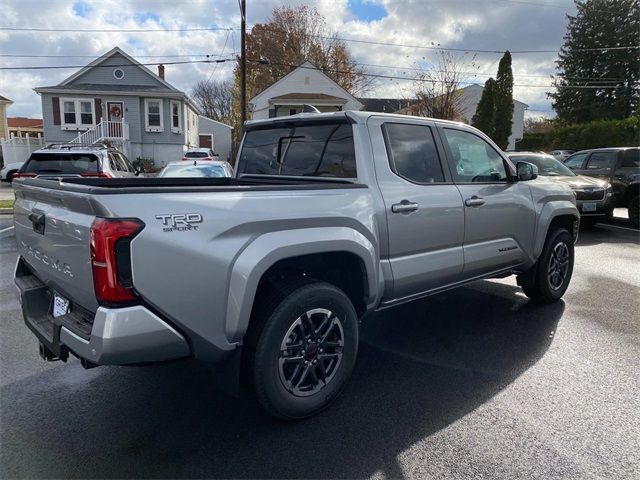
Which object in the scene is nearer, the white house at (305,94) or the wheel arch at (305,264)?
the wheel arch at (305,264)

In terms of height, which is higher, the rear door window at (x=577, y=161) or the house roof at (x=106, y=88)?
the house roof at (x=106, y=88)

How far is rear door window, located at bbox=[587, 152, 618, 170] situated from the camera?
39.0 feet

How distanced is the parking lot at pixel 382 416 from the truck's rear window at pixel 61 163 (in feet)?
19.6

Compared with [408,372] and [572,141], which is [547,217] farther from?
[572,141]

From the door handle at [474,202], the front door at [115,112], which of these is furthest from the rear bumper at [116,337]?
the front door at [115,112]

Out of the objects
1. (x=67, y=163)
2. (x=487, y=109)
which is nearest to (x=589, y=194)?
(x=67, y=163)

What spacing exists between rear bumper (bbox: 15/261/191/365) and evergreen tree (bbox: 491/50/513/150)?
27.5 meters

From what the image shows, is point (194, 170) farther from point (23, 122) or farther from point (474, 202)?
point (23, 122)

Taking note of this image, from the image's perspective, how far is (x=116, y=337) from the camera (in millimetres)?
2312

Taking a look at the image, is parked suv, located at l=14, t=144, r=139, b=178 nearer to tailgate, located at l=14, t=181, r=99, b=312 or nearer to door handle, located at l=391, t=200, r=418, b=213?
tailgate, located at l=14, t=181, r=99, b=312

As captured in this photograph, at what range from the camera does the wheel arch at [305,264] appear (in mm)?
2650

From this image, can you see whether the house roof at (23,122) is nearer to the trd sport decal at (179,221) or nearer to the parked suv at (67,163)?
the parked suv at (67,163)

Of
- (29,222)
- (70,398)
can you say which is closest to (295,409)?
(70,398)

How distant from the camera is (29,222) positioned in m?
3.10
